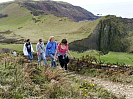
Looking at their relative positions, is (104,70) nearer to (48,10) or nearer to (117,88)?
(117,88)

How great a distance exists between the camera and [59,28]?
3497 centimetres

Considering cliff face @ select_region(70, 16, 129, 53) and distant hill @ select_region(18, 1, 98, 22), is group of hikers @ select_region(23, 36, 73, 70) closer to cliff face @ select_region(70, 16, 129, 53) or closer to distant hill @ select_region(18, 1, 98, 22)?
cliff face @ select_region(70, 16, 129, 53)

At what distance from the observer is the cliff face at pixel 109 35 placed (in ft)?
84.0

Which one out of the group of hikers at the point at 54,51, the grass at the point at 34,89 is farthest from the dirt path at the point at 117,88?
the group of hikers at the point at 54,51

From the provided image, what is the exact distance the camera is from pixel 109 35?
2733 cm

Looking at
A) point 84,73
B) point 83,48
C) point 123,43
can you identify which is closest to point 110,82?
point 84,73

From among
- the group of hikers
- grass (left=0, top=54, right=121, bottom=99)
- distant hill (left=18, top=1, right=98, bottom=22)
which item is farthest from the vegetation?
distant hill (left=18, top=1, right=98, bottom=22)

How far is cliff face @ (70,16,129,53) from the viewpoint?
25.6 m

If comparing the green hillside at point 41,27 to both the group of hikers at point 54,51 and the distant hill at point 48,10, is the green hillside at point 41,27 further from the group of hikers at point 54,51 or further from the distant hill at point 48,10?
the group of hikers at point 54,51

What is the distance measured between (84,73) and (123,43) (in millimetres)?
17963

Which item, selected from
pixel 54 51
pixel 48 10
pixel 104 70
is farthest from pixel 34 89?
pixel 48 10

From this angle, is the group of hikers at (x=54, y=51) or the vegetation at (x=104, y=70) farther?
the group of hikers at (x=54, y=51)

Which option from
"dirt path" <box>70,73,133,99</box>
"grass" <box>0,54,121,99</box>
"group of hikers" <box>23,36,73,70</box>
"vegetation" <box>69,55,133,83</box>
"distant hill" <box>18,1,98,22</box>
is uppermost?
"distant hill" <box>18,1,98,22</box>

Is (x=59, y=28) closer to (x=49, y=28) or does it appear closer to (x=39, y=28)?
(x=49, y=28)
